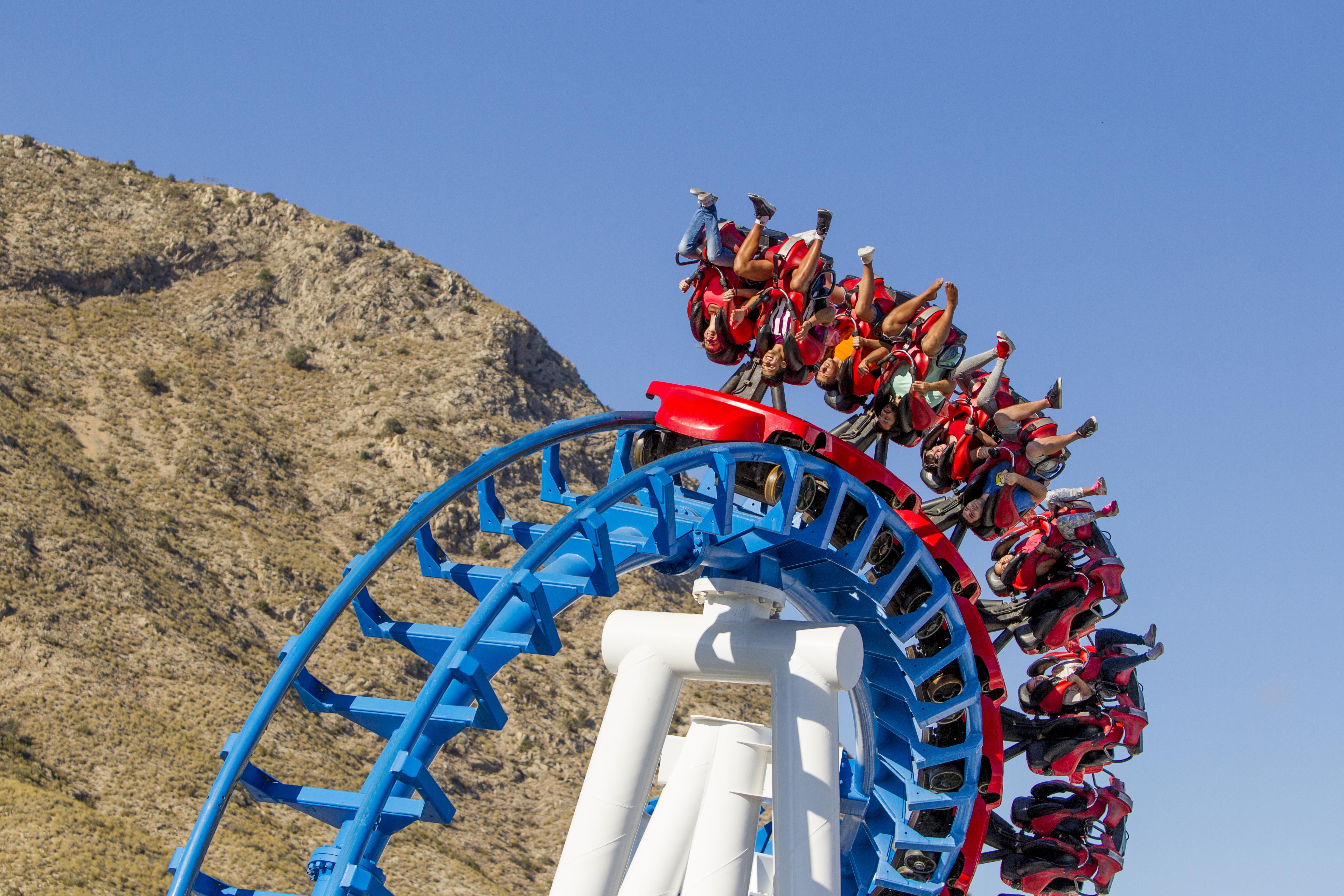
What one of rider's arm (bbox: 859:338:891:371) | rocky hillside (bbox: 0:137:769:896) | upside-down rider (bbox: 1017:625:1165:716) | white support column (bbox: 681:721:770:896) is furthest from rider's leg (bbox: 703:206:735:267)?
rocky hillside (bbox: 0:137:769:896)

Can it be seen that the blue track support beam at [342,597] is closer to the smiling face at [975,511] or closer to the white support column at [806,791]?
the white support column at [806,791]

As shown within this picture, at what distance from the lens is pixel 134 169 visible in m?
56.5

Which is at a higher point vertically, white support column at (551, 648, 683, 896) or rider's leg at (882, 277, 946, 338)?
rider's leg at (882, 277, 946, 338)

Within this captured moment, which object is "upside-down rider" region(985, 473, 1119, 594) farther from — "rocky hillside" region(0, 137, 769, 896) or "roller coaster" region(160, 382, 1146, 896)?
"rocky hillside" region(0, 137, 769, 896)

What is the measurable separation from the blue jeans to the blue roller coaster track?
5.53ft

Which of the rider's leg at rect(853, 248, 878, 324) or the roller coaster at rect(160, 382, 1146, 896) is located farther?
the rider's leg at rect(853, 248, 878, 324)

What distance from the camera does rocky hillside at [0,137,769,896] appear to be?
85.4 ft

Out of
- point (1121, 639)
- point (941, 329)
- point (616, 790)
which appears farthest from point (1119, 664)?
point (616, 790)

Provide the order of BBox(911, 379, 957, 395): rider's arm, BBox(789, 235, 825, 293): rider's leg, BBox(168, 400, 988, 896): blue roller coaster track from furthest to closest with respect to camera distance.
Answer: BBox(911, 379, 957, 395): rider's arm
BBox(789, 235, 825, 293): rider's leg
BBox(168, 400, 988, 896): blue roller coaster track

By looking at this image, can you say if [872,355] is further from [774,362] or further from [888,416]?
[774,362]

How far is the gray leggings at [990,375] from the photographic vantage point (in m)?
12.4

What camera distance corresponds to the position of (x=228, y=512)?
127ft

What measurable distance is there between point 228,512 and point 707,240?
2985cm

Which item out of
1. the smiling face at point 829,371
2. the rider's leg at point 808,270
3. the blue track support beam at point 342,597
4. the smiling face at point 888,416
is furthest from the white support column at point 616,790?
the rider's leg at point 808,270
